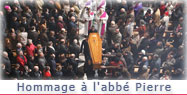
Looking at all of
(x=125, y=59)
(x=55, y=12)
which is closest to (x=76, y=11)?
(x=55, y=12)

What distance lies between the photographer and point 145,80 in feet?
82.5

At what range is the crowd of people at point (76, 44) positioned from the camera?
81.6 feet

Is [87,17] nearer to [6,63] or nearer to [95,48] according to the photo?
[95,48]

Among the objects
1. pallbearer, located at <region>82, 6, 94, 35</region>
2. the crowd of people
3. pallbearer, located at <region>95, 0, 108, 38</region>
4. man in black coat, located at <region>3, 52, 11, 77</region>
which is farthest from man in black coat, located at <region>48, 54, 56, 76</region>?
pallbearer, located at <region>95, 0, 108, 38</region>

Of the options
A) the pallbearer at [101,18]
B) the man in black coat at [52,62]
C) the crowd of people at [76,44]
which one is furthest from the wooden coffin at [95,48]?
the man in black coat at [52,62]

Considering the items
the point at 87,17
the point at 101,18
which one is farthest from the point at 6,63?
the point at 101,18

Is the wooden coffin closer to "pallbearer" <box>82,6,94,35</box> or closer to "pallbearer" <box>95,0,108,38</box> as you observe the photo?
"pallbearer" <box>95,0,108,38</box>

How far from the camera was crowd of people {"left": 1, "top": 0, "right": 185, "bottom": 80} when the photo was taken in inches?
979

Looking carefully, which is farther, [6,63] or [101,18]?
[101,18]

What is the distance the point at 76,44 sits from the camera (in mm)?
25188

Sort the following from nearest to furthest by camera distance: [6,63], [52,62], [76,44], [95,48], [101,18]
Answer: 1. [6,63]
2. [52,62]
3. [76,44]
4. [95,48]
5. [101,18]

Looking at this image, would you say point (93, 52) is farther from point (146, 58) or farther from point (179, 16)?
point (179, 16)

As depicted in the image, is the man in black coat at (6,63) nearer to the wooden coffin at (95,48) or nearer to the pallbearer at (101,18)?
the wooden coffin at (95,48)

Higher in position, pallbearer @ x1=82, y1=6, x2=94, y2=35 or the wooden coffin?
pallbearer @ x1=82, y1=6, x2=94, y2=35
